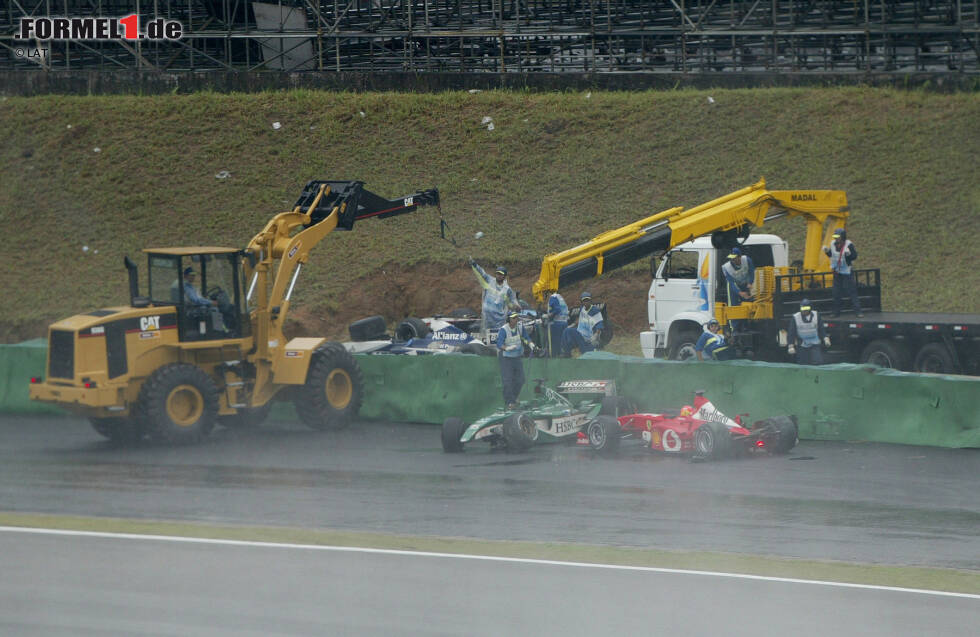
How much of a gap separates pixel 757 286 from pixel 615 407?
17.9ft

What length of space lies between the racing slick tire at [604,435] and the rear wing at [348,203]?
17.0 ft

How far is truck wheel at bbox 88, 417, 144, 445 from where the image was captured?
1826 cm

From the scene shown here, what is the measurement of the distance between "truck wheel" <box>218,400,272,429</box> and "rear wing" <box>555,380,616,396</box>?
4774mm

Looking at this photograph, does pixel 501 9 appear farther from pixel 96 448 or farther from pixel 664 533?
pixel 664 533

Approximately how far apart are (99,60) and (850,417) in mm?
32449

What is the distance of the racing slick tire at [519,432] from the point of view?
1691 centimetres

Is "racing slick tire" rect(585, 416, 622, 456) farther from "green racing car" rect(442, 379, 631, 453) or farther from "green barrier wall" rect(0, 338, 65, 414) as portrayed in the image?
"green barrier wall" rect(0, 338, 65, 414)

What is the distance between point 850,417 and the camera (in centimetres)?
1700

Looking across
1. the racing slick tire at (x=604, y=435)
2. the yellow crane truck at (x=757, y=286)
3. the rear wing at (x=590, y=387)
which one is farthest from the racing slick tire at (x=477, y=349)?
the racing slick tire at (x=604, y=435)

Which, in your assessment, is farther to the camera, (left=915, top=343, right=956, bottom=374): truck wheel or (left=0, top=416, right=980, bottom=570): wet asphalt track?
(left=915, top=343, right=956, bottom=374): truck wheel

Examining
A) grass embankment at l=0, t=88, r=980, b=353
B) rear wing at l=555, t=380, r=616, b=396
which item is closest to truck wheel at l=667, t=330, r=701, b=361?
rear wing at l=555, t=380, r=616, b=396

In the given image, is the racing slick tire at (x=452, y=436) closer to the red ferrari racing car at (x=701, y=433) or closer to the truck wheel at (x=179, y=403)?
the red ferrari racing car at (x=701, y=433)

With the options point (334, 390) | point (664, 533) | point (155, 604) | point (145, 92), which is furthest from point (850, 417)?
point (145, 92)

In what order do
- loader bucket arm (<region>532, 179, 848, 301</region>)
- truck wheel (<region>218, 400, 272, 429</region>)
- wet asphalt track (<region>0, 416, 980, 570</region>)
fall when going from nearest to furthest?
wet asphalt track (<region>0, 416, 980, 570</region>) < truck wheel (<region>218, 400, 272, 429</region>) < loader bucket arm (<region>532, 179, 848, 301</region>)
